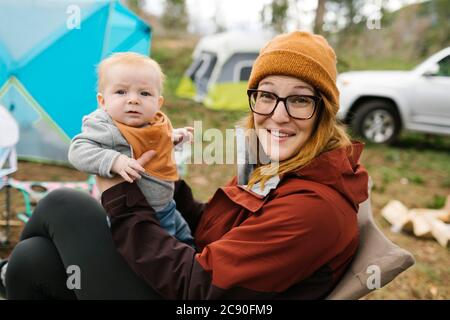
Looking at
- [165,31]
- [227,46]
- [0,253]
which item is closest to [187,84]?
[227,46]

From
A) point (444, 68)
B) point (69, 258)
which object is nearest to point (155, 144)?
point (69, 258)

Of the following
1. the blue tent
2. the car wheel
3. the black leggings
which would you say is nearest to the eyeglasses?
the black leggings

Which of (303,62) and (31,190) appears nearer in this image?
(303,62)

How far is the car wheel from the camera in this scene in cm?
684

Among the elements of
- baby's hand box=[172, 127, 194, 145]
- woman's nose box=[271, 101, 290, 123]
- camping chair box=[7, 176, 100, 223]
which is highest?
woman's nose box=[271, 101, 290, 123]

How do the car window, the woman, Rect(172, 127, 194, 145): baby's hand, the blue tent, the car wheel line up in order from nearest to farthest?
the woman → Rect(172, 127, 194, 145): baby's hand → the blue tent → the car window → the car wheel

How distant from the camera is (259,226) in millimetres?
1320

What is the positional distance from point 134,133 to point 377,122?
232 inches

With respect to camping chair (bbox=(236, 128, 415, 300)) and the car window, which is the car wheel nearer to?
the car window

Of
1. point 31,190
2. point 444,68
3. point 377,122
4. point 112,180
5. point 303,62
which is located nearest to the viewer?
point 303,62

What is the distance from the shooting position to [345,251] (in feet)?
4.58

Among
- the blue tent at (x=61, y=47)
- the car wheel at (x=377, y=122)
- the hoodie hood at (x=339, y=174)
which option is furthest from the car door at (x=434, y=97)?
the hoodie hood at (x=339, y=174)

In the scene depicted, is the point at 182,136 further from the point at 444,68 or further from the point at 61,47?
the point at 444,68

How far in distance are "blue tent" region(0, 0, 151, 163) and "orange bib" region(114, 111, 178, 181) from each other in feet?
7.19
